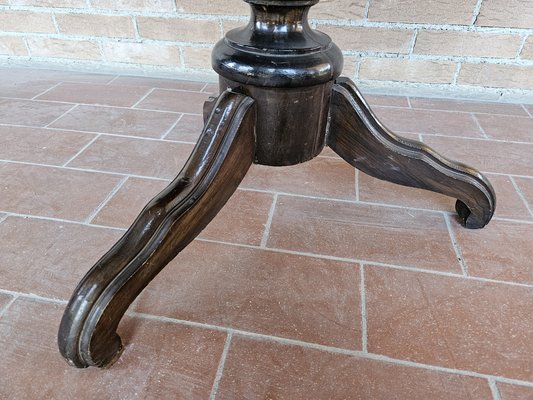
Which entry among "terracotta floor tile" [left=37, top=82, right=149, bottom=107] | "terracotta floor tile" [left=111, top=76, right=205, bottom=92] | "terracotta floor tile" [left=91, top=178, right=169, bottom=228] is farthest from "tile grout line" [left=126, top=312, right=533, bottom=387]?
"terracotta floor tile" [left=111, top=76, right=205, bottom=92]

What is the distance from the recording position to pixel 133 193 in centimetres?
98

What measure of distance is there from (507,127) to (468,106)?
0.18 m

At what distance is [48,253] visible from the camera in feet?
2.62

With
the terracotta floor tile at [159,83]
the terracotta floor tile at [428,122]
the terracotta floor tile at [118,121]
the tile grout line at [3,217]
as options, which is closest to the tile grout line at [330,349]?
the tile grout line at [3,217]

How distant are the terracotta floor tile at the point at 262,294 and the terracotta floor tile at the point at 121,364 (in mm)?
45

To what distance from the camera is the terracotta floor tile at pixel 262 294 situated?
2.19ft

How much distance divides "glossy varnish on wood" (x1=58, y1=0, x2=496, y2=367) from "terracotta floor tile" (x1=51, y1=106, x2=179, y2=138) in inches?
23.4

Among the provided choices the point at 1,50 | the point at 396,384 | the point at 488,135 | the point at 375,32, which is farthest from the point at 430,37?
the point at 1,50

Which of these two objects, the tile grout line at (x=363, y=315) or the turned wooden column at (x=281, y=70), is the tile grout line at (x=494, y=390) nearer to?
the tile grout line at (x=363, y=315)

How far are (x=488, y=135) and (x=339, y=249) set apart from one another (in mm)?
770

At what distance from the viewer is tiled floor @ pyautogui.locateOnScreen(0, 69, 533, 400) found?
0.59 meters

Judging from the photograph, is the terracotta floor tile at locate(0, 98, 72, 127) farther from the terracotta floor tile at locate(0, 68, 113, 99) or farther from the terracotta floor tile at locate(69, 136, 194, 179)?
the terracotta floor tile at locate(69, 136, 194, 179)

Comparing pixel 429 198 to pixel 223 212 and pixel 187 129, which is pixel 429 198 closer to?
pixel 223 212

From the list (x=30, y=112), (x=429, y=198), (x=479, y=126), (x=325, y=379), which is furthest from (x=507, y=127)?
(x=30, y=112)
